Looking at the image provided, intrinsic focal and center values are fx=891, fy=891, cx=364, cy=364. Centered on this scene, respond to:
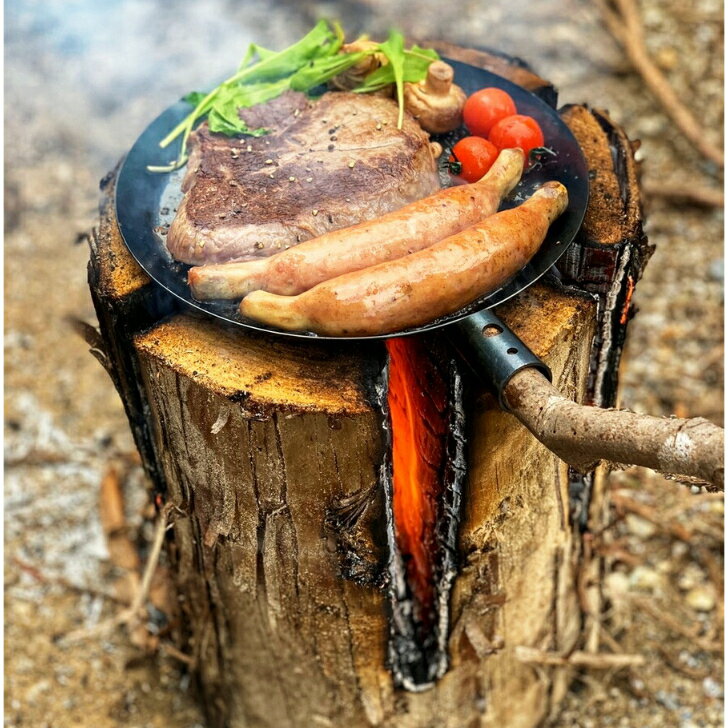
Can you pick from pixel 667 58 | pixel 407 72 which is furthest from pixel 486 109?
pixel 667 58

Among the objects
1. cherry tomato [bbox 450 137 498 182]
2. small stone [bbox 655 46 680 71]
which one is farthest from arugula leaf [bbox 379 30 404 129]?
small stone [bbox 655 46 680 71]

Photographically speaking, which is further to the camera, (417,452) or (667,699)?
(667,699)

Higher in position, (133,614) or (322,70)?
(322,70)

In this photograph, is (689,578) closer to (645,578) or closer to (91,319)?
(645,578)

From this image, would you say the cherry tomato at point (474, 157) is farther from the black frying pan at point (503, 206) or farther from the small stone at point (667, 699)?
the small stone at point (667, 699)

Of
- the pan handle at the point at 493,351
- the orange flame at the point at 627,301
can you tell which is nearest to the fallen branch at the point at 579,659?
the orange flame at the point at 627,301

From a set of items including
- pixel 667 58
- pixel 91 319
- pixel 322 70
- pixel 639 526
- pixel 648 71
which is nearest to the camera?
pixel 322 70

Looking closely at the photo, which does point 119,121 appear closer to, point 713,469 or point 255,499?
point 255,499

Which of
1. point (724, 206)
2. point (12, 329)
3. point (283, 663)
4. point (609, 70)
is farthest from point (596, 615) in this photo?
point (609, 70)
